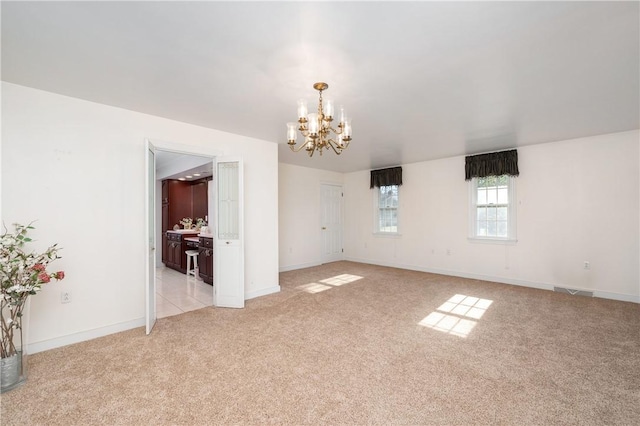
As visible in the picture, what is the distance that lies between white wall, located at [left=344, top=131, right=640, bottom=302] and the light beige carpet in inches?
31.0

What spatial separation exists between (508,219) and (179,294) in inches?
237

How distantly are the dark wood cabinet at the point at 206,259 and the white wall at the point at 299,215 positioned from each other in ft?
5.73

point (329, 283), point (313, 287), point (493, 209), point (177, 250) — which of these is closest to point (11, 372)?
point (313, 287)

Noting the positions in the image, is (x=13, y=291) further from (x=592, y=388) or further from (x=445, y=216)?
(x=445, y=216)

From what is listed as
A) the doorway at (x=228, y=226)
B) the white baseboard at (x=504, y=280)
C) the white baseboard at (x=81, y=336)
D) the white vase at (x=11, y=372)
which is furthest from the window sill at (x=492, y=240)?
the white vase at (x=11, y=372)

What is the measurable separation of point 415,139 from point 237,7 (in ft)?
11.6

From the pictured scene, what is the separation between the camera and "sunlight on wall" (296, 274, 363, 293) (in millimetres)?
4844

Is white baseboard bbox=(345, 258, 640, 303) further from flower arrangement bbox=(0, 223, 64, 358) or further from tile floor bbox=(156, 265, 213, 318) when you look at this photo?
flower arrangement bbox=(0, 223, 64, 358)

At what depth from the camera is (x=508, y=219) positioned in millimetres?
5172

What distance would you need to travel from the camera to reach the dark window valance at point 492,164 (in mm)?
4977

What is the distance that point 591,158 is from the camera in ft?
14.2

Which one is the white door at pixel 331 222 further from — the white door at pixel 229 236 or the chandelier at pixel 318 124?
the chandelier at pixel 318 124

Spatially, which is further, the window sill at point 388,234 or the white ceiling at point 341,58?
the window sill at point 388,234

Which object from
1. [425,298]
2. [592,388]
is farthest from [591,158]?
[592,388]
